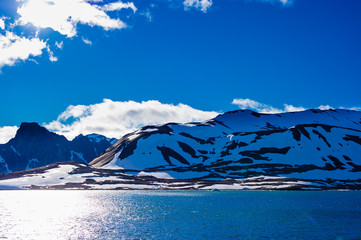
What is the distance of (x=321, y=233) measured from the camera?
178 feet

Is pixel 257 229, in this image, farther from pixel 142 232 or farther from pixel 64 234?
pixel 64 234

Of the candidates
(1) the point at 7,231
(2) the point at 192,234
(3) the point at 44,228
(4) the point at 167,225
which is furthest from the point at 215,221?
(1) the point at 7,231

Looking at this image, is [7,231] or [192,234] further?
[7,231]

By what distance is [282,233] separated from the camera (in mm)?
54219

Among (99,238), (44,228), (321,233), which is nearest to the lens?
(99,238)

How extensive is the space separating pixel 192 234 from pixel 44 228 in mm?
27151

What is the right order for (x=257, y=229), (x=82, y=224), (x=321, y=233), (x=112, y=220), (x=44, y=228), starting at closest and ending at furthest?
(x=321, y=233)
(x=257, y=229)
(x=44, y=228)
(x=82, y=224)
(x=112, y=220)

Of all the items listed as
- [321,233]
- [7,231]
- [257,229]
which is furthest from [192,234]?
[7,231]

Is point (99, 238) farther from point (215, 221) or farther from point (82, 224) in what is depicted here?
point (215, 221)

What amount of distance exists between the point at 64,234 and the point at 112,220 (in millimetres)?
17385

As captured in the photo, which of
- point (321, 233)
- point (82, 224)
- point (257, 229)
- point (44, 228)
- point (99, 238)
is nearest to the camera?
point (99, 238)

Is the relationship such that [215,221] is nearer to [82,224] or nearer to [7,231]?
[82,224]

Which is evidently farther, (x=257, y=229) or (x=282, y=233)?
(x=257, y=229)

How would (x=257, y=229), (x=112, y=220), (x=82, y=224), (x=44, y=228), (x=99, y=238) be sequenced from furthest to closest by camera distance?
(x=112, y=220)
(x=82, y=224)
(x=44, y=228)
(x=257, y=229)
(x=99, y=238)
